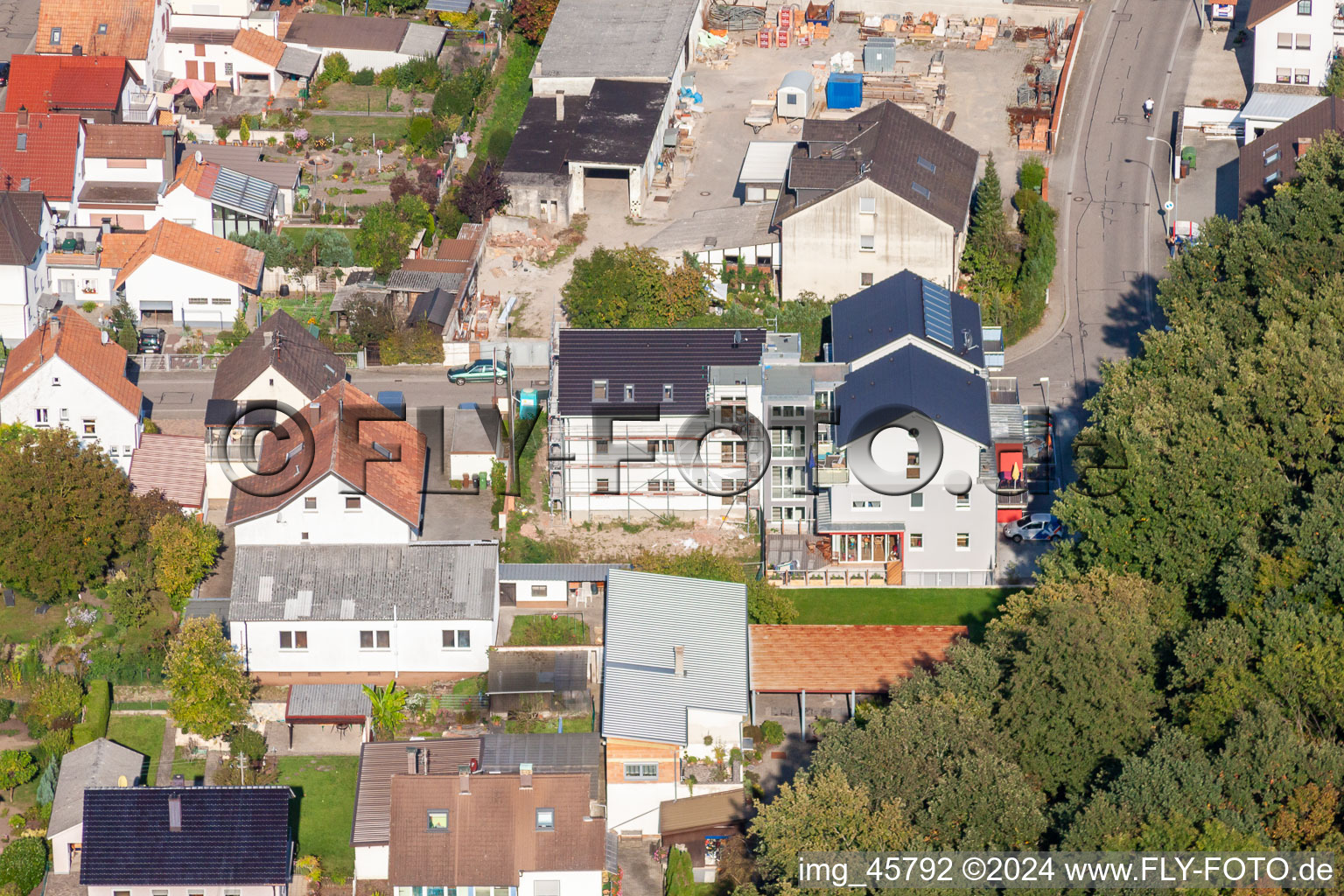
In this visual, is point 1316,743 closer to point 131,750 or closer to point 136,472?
point 131,750

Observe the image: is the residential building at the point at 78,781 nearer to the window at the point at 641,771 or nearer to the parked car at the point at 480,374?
the window at the point at 641,771

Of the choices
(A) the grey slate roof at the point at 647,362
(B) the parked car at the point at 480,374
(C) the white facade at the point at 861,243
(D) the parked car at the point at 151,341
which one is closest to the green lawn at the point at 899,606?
(A) the grey slate roof at the point at 647,362

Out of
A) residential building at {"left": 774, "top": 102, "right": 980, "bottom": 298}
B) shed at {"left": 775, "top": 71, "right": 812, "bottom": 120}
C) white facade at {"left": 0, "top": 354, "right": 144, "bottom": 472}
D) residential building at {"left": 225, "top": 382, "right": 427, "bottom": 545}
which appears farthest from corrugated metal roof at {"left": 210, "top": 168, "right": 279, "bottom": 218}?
shed at {"left": 775, "top": 71, "right": 812, "bottom": 120}

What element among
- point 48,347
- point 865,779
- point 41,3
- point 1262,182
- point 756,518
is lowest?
point 865,779

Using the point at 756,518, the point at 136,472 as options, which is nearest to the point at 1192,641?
the point at 756,518

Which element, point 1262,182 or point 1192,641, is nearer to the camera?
point 1192,641

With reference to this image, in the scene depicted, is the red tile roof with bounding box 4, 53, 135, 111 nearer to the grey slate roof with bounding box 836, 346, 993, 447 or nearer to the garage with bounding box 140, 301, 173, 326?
the garage with bounding box 140, 301, 173, 326

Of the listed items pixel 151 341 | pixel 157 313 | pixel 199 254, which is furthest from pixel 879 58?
pixel 151 341
